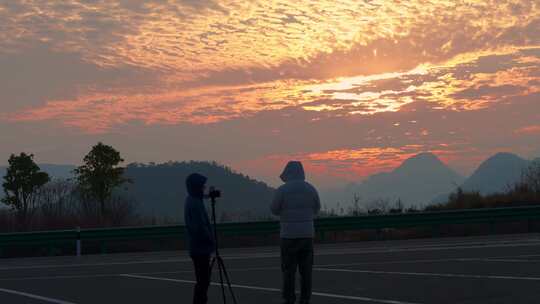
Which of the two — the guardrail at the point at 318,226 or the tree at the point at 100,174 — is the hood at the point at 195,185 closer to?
the guardrail at the point at 318,226

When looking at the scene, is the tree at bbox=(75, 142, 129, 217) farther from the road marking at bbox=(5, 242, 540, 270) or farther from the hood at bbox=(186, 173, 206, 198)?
the hood at bbox=(186, 173, 206, 198)

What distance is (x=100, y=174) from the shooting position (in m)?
52.1

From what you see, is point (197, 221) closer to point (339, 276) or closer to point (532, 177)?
point (339, 276)

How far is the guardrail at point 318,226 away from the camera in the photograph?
89.5 feet

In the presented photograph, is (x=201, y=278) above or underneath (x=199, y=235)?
underneath

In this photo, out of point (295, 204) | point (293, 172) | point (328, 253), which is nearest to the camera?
point (295, 204)

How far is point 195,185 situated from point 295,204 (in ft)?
4.78

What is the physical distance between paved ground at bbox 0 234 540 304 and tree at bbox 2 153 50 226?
30.5m

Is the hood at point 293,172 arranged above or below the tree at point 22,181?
below

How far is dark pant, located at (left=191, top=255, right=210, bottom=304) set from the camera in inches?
420

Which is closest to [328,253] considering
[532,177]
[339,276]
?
[339,276]

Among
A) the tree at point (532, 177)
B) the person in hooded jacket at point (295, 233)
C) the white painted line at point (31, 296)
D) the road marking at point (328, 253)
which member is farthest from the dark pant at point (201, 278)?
the tree at point (532, 177)

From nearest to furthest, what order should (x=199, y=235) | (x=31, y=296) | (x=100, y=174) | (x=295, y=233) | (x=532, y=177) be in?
(x=199, y=235) < (x=295, y=233) < (x=31, y=296) < (x=532, y=177) < (x=100, y=174)

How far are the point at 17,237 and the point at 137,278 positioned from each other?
40.1 feet
